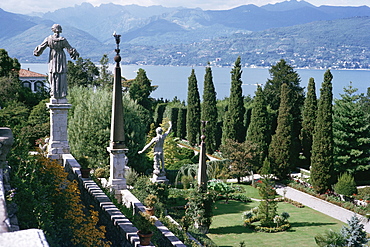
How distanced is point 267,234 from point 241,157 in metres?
9.91

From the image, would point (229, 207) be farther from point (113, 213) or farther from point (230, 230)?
point (113, 213)

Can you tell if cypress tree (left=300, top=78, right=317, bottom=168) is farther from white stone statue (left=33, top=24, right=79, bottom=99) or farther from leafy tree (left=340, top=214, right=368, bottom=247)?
white stone statue (left=33, top=24, right=79, bottom=99)

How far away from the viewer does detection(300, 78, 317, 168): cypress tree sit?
1102 inches

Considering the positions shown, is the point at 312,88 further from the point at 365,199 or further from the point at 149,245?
the point at 149,245

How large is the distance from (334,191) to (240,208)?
18.2 ft

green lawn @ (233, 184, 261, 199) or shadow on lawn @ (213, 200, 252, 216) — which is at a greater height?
shadow on lawn @ (213, 200, 252, 216)

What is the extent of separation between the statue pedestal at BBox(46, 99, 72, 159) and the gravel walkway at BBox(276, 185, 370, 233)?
39.8 feet

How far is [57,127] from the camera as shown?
472 inches

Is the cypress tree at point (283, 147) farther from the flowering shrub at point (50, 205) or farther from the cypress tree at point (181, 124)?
the flowering shrub at point (50, 205)

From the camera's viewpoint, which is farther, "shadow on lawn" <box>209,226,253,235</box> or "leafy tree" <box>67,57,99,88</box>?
"leafy tree" <box>67,57,99,88</box>

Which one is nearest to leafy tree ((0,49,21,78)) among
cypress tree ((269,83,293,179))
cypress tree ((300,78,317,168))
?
cypress tree ((269,83,293,179))

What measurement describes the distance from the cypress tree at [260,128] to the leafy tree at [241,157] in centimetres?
91

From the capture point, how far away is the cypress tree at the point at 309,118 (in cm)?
2800

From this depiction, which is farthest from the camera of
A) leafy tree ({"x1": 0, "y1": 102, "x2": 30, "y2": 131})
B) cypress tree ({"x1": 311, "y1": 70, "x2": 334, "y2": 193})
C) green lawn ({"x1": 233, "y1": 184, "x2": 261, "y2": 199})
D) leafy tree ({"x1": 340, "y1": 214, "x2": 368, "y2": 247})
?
green lawn ({"x1": 233, "y1": 184, "x2": 261, "y2": 199})
